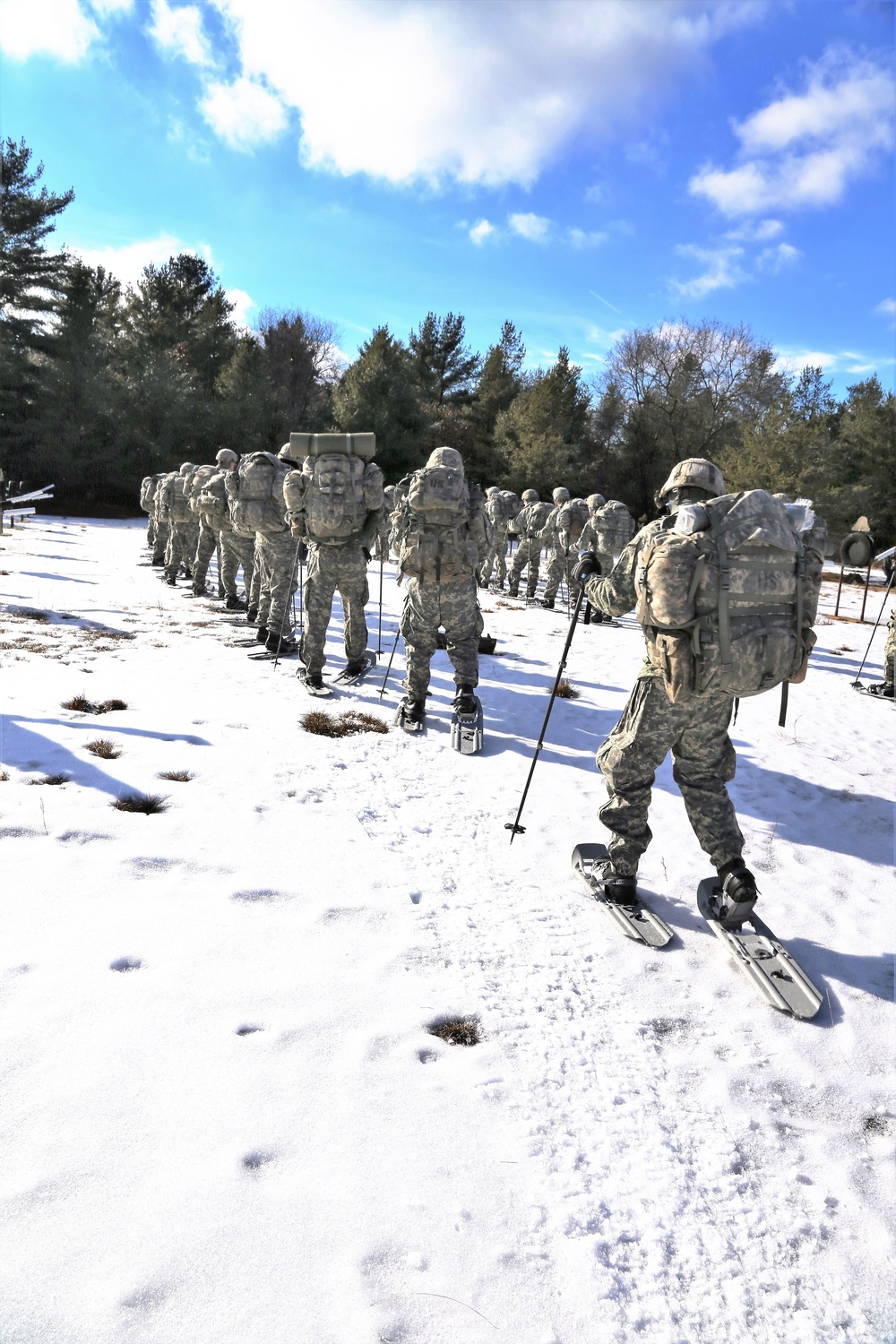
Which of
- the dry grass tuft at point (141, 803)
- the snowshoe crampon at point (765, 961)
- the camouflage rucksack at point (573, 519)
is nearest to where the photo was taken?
the snowshoe crampon at point (765, 961)

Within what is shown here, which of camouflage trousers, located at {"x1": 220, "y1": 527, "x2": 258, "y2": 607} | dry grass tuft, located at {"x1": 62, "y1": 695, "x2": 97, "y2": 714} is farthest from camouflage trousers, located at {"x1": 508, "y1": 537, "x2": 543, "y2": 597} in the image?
dry grass tuft, located at {"x1": 62, "y1": 695, "x2": 97, "y2": 714}

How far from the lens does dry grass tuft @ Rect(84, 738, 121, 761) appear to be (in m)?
5.31

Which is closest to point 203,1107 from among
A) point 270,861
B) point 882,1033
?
point 270,861

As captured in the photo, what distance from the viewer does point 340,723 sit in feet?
21.9

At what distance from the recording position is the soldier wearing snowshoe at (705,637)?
134 inches

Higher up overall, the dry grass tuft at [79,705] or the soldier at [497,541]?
the soldier at [497,541]

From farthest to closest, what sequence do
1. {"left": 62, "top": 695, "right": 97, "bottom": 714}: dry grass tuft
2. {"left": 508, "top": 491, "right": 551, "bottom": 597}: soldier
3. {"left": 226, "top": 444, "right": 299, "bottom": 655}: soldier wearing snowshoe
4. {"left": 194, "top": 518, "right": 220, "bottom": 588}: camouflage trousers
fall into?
{"left": 508, "top": 491, "right": 551, "bottom": 597}: soldier
{"left": 194, "top": 518, "right": 220, "bottom": 588}: camouflage trousers
{"left": 226, "top": 444, "right": 299, "bottom": 655}: soldier wearing snowshoe
{"left": 62, "top": 695, "right": 97, "bottom": 714}: dry grass tuft

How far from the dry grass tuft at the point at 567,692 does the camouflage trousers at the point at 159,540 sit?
1364 cm

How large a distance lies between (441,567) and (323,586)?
1.73m

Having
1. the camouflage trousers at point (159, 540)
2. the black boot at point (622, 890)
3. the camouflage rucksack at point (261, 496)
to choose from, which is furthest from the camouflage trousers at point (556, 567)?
the black boot at point (622, 890)

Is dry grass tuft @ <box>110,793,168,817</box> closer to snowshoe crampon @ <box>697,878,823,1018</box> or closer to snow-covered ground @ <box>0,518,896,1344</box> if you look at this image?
snow-covered ground @ <box>0,518,896,1344</box>

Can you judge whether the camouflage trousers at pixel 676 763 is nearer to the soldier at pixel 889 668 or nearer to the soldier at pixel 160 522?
the soldier at pixel 889 668

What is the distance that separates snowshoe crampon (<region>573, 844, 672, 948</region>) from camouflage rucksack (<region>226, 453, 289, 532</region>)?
6.64 metres

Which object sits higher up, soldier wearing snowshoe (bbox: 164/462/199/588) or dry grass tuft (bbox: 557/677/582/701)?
soldier wearing snowshoe (bbox: 164/462/199/588)
